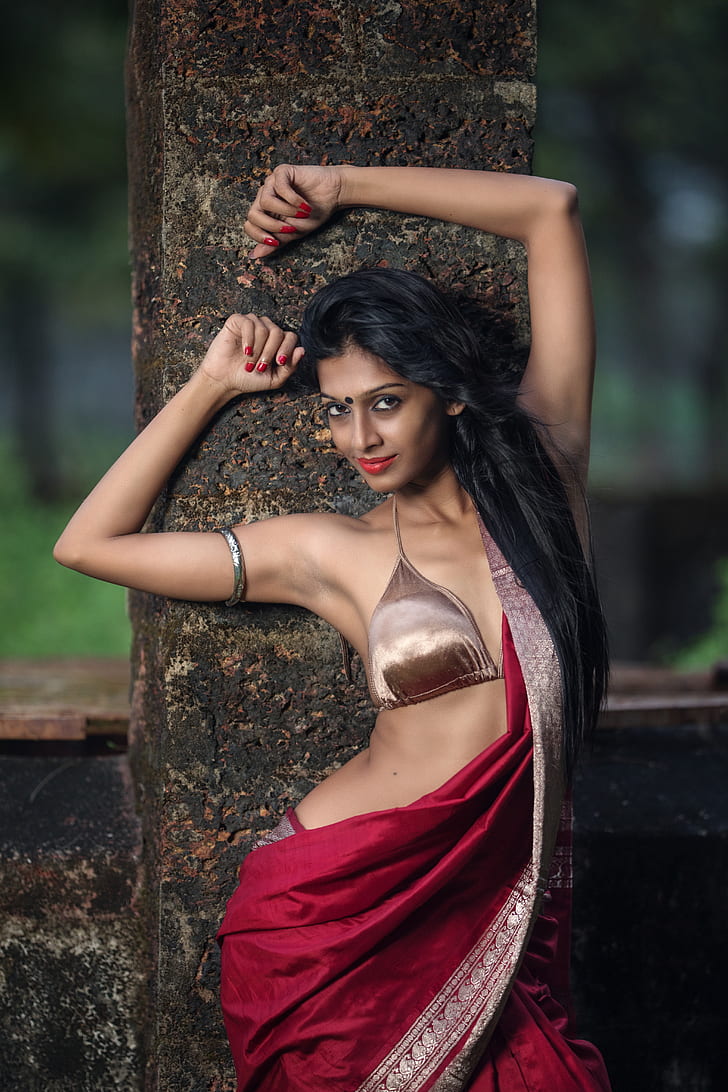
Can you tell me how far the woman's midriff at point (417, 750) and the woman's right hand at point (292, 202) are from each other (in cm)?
94

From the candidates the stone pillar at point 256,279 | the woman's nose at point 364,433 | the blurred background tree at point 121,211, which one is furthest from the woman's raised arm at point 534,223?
the blurred background tree at point 121,211

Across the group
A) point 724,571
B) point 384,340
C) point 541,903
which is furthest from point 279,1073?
point 724,571

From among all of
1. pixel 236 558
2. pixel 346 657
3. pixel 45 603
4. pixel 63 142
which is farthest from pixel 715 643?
pixel 63 142

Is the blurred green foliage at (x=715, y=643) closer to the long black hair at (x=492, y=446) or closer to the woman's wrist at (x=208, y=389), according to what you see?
the long black hair at (x=492, y=446)

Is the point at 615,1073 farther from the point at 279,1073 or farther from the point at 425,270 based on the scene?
the point at 425,270

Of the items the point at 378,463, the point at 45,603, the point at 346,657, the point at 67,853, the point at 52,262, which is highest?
the point at 378,463

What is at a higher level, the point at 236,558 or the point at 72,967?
the point at 236,558

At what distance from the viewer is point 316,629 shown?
2.40m

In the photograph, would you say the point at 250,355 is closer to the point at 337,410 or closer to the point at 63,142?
the point at 337,410

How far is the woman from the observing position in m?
1.88

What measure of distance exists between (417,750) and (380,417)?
57cm

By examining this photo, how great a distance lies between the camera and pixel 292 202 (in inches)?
85.4

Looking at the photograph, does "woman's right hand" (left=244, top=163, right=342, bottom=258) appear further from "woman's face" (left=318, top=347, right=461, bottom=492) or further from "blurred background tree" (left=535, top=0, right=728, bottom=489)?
"blurred background tree" (left=535, top=0, right=728, bottom=489)

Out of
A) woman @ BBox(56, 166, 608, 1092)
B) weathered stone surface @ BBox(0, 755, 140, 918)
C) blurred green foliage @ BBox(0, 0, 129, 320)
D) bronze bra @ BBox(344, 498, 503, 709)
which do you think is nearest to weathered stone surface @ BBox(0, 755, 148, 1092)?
weathered stone surface @ BBox(0, 755, 140, 918)
